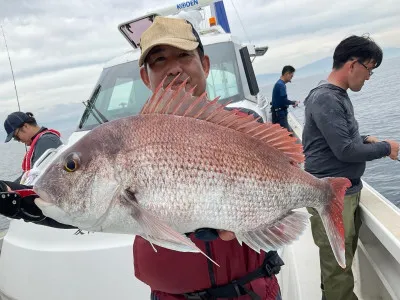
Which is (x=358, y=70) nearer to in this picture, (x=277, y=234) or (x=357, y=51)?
(x=357, y=51)

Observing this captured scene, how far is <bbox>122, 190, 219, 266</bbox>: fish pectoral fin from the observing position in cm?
126

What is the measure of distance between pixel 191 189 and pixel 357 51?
7.66ft

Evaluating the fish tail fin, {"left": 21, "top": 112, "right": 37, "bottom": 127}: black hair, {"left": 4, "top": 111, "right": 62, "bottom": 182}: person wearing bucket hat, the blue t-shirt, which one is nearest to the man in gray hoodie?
the fish tail fin

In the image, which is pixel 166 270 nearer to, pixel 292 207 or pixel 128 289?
pixel 292 207

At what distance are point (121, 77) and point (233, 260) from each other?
141 inches

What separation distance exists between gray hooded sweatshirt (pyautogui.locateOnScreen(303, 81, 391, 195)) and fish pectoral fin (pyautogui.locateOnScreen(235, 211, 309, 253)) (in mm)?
1544

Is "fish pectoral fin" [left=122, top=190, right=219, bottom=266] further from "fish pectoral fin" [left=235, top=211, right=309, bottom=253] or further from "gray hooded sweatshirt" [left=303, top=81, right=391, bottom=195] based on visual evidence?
"gray hooded sweatshirt" [left=303, top=81, right=391, bottom=195]

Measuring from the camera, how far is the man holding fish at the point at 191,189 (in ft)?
4.29

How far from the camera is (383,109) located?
13.9 metres

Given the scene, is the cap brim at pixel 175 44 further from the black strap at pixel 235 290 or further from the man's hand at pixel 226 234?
the black strap at pixel 235 290

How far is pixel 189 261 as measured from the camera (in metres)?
1.68

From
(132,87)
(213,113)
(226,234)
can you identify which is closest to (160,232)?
(226,234)

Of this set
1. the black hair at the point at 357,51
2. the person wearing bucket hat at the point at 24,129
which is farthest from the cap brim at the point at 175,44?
the person wearing bucket hat at the point at 24,129

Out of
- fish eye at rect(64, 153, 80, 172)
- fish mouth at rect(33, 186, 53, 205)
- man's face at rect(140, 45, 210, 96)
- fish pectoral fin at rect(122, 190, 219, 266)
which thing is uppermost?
man's face at rect(140, 45, 210, 96)
